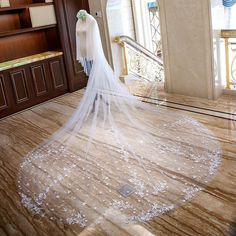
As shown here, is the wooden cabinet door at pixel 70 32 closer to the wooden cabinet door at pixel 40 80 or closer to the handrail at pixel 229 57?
the wooden cabinet door at pixel 40 80

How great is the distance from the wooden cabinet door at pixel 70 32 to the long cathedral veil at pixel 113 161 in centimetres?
133

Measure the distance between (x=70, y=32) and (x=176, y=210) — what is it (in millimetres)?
4400

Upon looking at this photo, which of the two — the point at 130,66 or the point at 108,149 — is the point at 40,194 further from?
the point at 130,66

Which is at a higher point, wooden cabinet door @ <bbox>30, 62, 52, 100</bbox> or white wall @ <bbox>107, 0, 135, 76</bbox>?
white wall @ <bbox>107, 0, 135, 76</bbox>

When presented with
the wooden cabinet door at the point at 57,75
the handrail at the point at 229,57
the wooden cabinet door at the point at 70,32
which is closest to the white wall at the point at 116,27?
the wooden cabinet door at the point at 70,32

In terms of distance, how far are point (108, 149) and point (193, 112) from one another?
4.90ft

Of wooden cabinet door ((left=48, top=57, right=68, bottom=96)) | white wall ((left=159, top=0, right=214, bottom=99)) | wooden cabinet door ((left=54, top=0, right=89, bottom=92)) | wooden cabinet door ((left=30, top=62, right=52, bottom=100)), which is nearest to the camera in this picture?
white wall ((left=159, top=0, right=214, bottom=99))

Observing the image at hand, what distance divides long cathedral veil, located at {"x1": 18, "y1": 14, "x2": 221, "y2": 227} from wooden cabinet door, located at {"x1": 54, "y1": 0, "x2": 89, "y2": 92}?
4.38 feet

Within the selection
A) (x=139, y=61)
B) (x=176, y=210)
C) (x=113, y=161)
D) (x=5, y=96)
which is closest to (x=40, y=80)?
(x=5, y=96)

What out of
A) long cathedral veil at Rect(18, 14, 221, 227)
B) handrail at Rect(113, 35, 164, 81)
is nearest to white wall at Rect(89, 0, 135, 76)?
handrail at Rect(113, 35, 164, 81)

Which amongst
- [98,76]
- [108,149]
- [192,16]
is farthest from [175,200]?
Answer: [192,16]

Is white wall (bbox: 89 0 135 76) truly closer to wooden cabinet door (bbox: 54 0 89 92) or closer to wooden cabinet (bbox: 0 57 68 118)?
wooden cabinet door (bbox: 54 0 89 92)

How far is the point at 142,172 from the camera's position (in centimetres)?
327

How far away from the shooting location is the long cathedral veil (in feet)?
9.28
